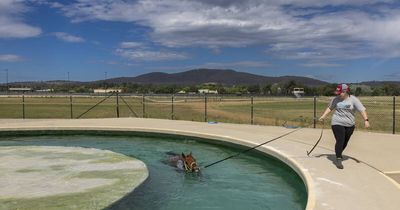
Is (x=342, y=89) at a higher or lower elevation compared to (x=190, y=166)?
higher

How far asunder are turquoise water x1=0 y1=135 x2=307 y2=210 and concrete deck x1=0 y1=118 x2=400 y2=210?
1.14 ft

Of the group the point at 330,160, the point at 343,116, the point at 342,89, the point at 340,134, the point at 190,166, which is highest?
the point at 342,89

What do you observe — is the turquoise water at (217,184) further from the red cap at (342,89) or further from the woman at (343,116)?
the red cap at (342,89)

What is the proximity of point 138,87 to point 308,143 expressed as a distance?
154 m

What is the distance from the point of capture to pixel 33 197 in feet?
24.9

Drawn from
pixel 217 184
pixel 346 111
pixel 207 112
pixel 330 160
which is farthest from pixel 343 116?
pixel 207 112

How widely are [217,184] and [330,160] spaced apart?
90.8 inches

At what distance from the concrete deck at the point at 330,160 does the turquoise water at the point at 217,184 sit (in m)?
0.35

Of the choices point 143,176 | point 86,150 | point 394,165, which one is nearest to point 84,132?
point 86,150

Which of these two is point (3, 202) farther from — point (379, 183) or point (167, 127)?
point (167, 127)

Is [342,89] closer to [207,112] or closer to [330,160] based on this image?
[330,160]

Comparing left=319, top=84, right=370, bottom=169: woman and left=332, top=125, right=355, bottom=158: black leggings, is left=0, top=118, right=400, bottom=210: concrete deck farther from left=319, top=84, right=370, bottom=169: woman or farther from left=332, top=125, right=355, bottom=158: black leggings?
left=319, top=84, right=370, bottom=169: woman

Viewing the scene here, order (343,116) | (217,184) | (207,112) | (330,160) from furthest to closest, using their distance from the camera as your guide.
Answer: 1. (207,112)
2. (330,160)
3. (217,184)
4. (343,116)

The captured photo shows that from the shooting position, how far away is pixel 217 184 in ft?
30.5
